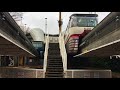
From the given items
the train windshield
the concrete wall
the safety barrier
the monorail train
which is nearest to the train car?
the safety barrier

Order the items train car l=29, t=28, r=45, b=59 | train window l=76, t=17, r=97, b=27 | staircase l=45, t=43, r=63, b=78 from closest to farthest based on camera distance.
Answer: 1. staircase l=45, t=43, r=63, b=78
2. train window l=76, t=17, r=97, b=27
3. train car l=29, t=28, r=45, b=59

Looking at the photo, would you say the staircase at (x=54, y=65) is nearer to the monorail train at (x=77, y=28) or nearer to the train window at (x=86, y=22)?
the monorail train at (x=77, y=28)

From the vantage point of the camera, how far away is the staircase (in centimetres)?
2303

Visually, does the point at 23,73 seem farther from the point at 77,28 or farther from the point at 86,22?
the point at 86,22

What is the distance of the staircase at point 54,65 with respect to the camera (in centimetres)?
2303

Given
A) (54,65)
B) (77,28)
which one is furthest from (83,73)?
(77,28)

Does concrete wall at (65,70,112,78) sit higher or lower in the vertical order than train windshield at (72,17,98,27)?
lower

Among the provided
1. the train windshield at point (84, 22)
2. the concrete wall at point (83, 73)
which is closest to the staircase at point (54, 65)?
the concrete wall at point (83, 73)

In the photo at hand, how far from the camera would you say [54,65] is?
2542cm

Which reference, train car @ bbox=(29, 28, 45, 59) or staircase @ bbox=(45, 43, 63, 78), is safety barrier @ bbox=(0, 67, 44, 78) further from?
train car @ bbox=(29, 28, 45, 59)

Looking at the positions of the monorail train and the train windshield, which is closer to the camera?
the monorail train
